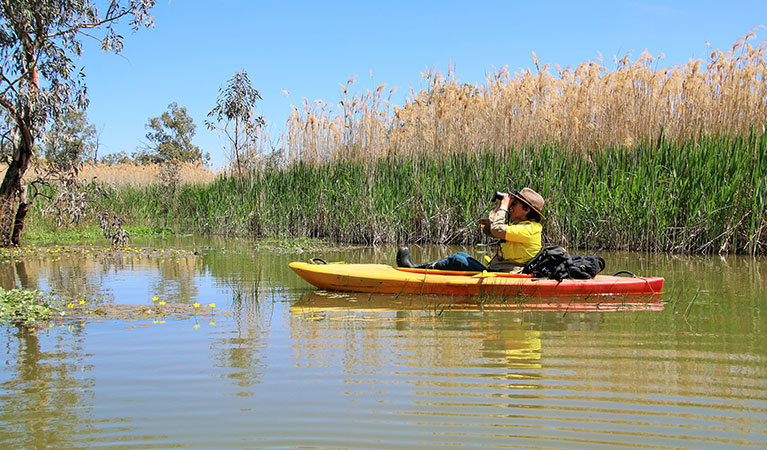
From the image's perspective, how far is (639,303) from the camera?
629 centimetres

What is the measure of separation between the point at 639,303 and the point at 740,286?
4.78 ft

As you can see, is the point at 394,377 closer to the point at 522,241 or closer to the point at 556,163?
the point at 522,241

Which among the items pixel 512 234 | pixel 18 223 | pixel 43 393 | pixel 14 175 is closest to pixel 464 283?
pixel 512 234

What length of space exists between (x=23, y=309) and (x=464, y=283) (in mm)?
3842

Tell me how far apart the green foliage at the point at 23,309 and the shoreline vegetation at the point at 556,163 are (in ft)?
24.4

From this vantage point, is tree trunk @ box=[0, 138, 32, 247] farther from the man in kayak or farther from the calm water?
the man in kayak

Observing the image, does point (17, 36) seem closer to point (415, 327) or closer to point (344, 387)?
point (415, 327)


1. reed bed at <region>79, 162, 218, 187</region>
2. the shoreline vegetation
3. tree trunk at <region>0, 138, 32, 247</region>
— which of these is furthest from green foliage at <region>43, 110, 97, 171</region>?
reed bed at <region>79, 162, 218, 187</region>

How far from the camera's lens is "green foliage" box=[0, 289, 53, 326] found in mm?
5211

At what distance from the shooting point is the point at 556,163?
37.9 ft

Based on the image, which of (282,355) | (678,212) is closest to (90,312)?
(282,355)

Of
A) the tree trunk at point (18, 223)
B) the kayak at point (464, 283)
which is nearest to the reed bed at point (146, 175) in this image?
the tree trunk at point (18, 223)

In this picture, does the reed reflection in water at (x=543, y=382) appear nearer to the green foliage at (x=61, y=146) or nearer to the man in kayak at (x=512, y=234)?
the man in kayak at (x=512, y=234)

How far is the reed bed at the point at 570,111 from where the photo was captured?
1116 cm
